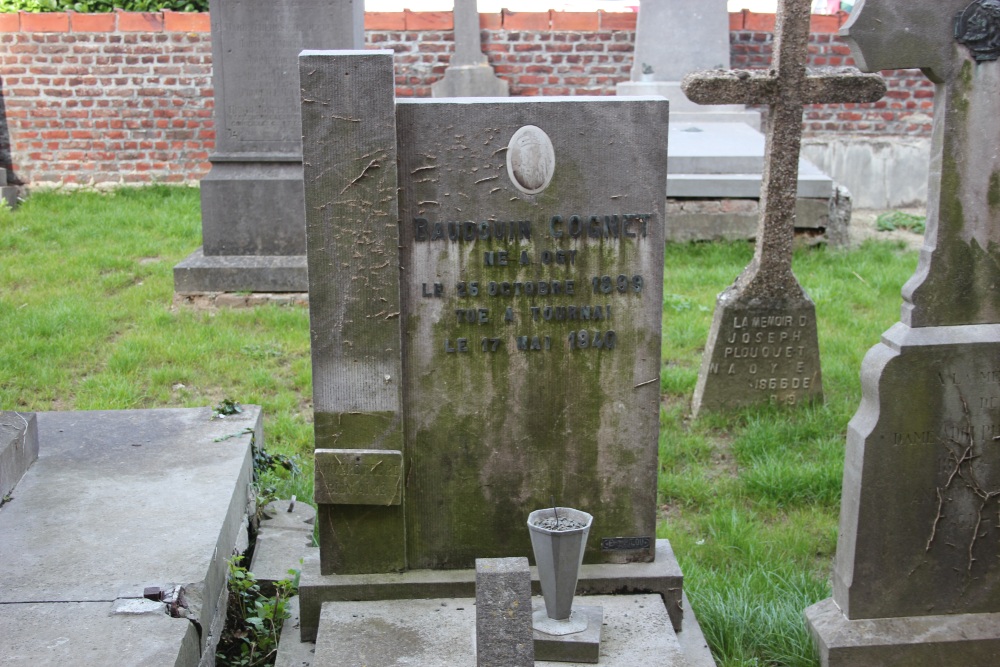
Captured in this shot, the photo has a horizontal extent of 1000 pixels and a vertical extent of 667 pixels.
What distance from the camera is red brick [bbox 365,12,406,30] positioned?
10.5m

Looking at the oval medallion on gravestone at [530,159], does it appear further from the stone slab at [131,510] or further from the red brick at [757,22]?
the red brick at [757,22]

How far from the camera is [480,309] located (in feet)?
10.2

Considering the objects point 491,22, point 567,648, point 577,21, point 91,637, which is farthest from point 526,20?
point 91,637

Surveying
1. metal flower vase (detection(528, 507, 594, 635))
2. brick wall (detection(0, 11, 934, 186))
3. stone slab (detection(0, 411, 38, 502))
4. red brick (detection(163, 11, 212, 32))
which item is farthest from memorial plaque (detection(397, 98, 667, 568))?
red brick (detection(163, 11, 212, 32))

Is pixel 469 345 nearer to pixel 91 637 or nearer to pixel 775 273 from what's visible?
pixel 91 637

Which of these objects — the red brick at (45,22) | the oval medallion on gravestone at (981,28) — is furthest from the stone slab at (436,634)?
the red brick at (45,22)

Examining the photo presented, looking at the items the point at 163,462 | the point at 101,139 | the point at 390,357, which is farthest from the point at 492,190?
the point at 101,139

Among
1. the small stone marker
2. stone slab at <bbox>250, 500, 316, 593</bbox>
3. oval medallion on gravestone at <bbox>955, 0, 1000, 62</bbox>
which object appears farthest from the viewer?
stone slab at <bbox>250, 500, 316, 593</bbox>

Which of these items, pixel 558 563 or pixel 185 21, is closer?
pixel 558 563

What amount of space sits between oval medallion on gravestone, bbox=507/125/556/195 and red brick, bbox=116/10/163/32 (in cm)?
833

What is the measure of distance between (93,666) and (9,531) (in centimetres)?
91

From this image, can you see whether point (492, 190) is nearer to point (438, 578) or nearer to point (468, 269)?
point (468, 269)

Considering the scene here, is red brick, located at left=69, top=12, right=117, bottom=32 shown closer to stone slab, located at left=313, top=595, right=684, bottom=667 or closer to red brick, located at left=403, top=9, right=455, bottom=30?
red brick, located at left=403, top=9, right=455, bottom=30

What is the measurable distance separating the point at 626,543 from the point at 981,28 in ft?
6.10
